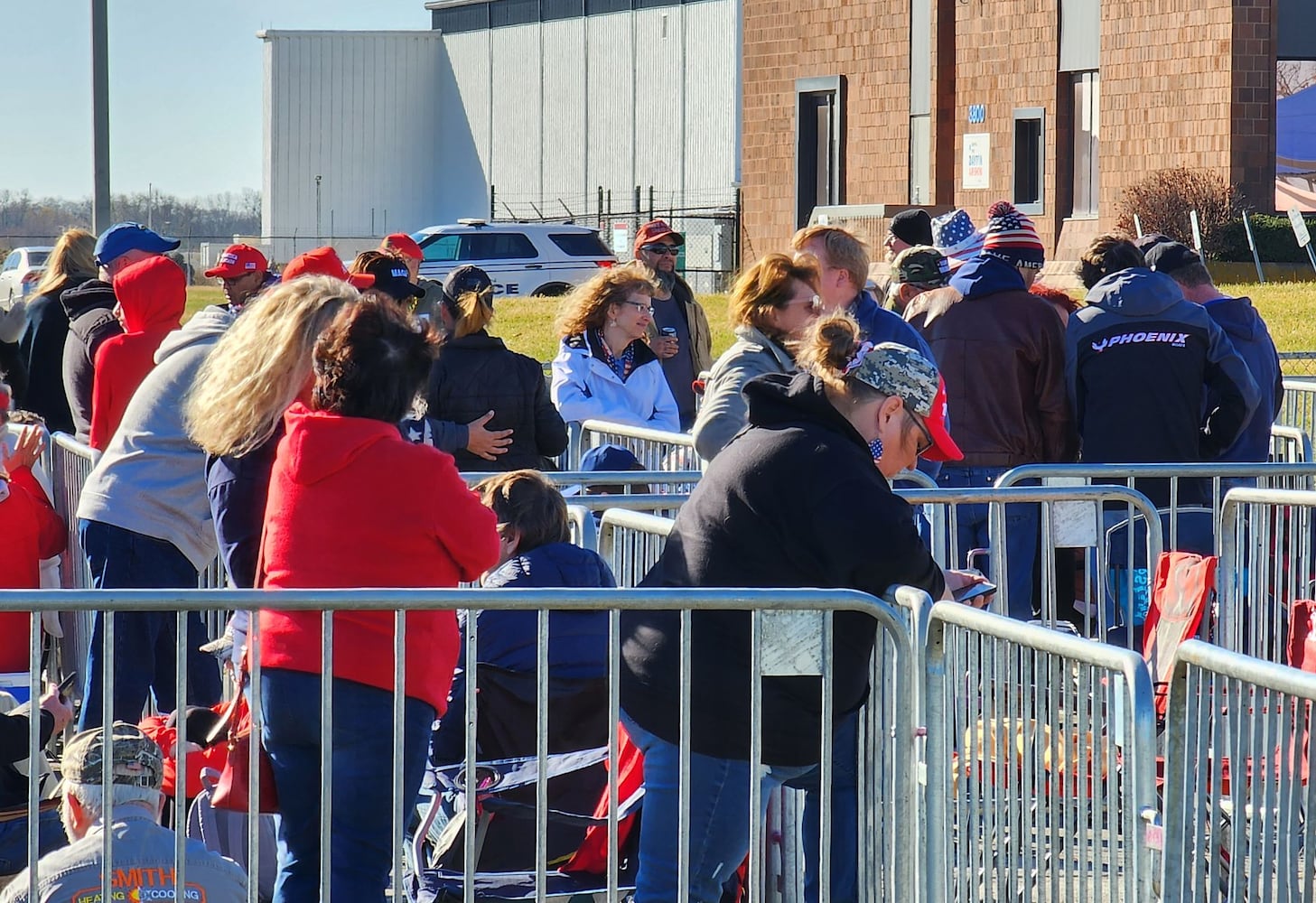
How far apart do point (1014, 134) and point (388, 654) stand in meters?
28.8

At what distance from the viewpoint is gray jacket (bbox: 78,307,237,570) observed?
6180 mm

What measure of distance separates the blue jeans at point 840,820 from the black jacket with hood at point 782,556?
250 millimetres

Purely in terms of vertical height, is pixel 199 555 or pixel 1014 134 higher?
pixel 1014 134

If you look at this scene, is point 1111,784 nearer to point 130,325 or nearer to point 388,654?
point 388,654

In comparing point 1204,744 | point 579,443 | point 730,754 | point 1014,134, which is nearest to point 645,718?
point 730,754

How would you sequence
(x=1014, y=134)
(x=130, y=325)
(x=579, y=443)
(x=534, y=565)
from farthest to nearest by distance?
(x=1014, y=134), (x=579, y=443), (x=130, y=325), (x=534, y=565)

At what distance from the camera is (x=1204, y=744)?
11.3 feet

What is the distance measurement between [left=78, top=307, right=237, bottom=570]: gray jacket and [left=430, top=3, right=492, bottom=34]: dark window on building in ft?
159

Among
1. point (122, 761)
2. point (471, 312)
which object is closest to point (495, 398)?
point (471, 312)

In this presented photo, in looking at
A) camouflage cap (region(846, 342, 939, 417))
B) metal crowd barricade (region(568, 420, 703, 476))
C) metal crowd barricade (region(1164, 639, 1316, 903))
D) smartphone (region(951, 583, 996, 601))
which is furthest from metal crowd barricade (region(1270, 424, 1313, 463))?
metal crowd barricade (region(1164, 639, 1316, 903))

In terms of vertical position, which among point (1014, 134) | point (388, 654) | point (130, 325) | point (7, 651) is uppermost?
point (1014, 134)

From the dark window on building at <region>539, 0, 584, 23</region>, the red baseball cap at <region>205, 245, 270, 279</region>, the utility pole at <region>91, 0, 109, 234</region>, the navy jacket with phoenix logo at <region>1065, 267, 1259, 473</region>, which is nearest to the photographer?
the navy jacket with phoenix logo at <region>1065, 267, 1259, 473</region>

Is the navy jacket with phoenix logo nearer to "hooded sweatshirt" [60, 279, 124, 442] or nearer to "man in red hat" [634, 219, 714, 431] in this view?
"man in red hat" [634, 219, 714, 431]

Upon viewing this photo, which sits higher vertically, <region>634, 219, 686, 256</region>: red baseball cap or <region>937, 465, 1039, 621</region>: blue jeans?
<region>634, 219, 686, 256</region>: red baseball cap
